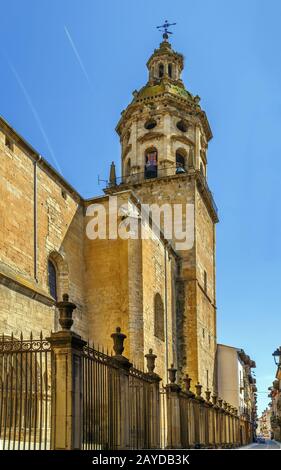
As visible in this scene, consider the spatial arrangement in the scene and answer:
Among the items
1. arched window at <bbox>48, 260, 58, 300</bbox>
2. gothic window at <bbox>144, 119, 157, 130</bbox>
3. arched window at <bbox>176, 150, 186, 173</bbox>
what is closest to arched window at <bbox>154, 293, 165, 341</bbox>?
arched window at <bbox>48, 260, 58, 300</bbox>

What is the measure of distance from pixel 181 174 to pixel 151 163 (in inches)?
88.1

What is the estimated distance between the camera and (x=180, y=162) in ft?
106

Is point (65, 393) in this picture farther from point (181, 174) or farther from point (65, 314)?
point (181, 174)

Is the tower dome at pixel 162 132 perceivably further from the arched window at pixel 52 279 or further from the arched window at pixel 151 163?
the arched window at pixel 52 279

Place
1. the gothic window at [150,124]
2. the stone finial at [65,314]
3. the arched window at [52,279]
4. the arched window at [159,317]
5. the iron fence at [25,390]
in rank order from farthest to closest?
the gothic window at [150,124] → the arched window at [159,317] → the arched window at [52,279] → the stone finial at [65,314] → the iron fence at [25,390]

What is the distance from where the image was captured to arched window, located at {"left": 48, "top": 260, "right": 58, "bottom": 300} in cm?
1884

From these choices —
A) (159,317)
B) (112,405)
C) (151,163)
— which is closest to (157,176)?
(151,163)

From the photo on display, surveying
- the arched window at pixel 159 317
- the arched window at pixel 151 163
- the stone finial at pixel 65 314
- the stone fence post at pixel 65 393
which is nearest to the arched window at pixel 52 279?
the arched window at pixel 159 317

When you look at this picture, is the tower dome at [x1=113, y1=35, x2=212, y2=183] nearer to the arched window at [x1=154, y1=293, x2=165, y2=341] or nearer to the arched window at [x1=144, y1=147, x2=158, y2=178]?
the arched window at [x1=144, y1=147, x2=158, y2=178]

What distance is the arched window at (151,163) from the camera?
31547 millimetres

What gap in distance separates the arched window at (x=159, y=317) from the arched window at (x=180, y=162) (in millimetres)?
9101

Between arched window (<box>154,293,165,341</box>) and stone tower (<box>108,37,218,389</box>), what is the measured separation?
384 cm

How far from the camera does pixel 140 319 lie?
67.7 feet

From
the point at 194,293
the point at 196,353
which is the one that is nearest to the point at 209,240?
the point at 194,293
